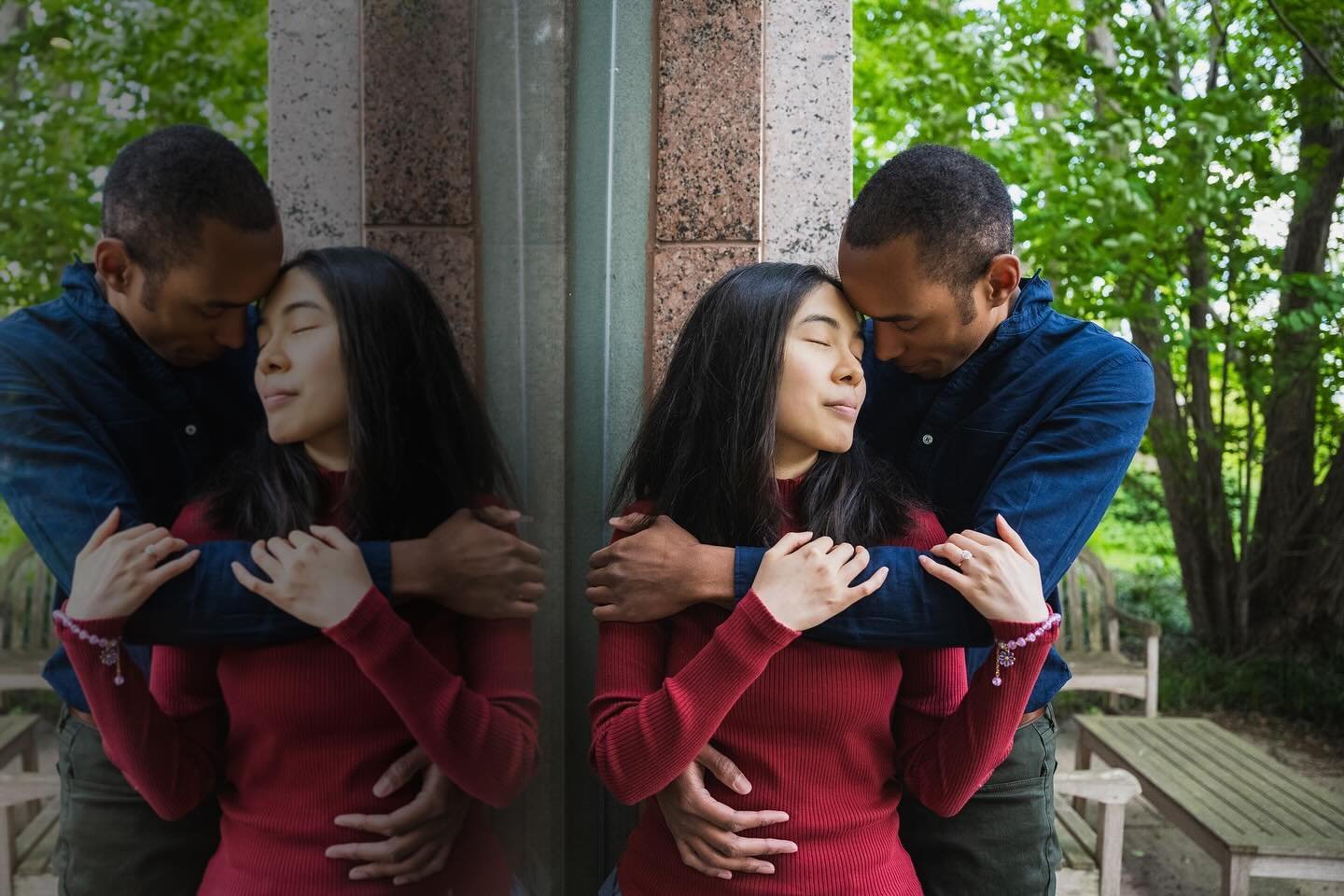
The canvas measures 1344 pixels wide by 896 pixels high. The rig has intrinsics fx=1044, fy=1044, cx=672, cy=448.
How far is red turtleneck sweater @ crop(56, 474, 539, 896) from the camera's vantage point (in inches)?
19.0

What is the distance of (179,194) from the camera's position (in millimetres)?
444

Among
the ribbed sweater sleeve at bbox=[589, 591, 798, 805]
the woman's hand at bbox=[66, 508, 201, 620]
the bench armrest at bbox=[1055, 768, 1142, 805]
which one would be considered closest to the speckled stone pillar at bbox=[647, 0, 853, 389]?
the ribbed sweater sleeve at bbox=[589, 591, 798, 805]

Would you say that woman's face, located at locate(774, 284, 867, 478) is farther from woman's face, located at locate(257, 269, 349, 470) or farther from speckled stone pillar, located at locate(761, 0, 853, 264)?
woman's face, located at locate(257, 269, 349, 470)

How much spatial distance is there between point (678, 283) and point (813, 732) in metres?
0.51

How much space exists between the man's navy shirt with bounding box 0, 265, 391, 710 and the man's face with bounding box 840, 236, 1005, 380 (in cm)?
75

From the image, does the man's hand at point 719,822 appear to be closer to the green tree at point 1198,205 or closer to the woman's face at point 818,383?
the woman's face at point 818,383

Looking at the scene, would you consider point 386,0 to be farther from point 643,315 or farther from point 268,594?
point 643,315

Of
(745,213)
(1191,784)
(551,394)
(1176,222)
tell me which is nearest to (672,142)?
(745,213)

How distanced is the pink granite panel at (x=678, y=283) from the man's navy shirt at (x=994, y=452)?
17 centimetres

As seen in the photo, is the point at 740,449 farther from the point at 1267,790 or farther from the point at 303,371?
the point at 1267,790

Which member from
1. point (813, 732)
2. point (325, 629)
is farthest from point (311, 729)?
point (813, 732)

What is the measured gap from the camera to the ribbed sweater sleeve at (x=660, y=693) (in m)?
1.06

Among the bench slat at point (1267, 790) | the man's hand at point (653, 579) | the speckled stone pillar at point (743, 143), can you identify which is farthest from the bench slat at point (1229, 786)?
the speckled stone pillar at point (743, 143)

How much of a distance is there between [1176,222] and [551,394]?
1.28m
